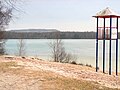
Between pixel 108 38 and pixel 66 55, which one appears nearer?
pixel 108 38

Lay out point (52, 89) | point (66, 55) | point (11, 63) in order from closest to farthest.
Answer: 1. point (52, 89)
2. point (11, 63)
3. point (66, 55)

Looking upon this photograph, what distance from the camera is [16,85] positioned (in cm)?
1055

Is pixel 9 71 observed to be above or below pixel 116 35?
below

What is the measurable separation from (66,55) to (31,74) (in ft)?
115

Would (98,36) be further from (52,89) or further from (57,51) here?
(57,51)

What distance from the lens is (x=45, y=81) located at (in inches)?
441

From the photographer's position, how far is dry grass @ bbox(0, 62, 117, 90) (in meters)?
10.6

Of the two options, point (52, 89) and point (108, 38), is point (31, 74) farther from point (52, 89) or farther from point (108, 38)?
point (108, 38)

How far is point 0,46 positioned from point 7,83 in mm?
31105

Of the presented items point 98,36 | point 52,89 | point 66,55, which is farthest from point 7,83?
point 66,55

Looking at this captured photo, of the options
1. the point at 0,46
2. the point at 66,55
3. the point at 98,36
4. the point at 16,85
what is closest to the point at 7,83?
the point at 16,85

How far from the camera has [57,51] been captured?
50.2 meters

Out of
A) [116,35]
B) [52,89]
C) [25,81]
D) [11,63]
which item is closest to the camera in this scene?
[52,89]

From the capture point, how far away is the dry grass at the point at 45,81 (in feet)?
34.7
